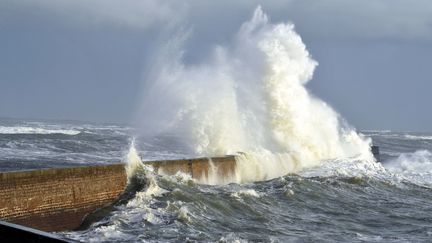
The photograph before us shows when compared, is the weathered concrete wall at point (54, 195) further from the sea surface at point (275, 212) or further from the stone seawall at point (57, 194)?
the sea surface at point (275, 212)

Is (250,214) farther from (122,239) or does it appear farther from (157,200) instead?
(122,239)

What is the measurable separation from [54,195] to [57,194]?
8cm

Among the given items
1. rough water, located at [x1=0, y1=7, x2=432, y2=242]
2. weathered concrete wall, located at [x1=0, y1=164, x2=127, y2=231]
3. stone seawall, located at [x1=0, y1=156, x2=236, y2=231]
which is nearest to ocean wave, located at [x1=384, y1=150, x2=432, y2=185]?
rough water, located at [x1=0, y1=7, x2=432, y2=242]

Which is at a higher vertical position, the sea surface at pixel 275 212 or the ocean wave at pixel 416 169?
the ocean wave at pixel 416 169

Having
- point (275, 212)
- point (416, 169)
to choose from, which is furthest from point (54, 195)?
point (416, 169)

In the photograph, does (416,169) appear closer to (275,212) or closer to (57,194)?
(275,212)

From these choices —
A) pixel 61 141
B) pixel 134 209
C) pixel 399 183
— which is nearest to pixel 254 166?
pixel 399 183

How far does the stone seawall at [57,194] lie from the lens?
29.1 feet

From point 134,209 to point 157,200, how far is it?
88 cm

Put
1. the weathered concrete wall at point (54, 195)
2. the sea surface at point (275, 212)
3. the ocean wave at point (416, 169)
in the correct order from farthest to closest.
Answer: the ocean wave at point (416, 169)
the sea surface at point (275, 212)
the weathered concrete wall at point (54, 195)

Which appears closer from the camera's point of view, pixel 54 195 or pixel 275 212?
pixel 54 195

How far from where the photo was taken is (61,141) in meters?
34.1

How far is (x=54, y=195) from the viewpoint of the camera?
9680mm

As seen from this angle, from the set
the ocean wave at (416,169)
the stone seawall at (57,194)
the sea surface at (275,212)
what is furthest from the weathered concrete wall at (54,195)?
the ocean wave at (416,169)
